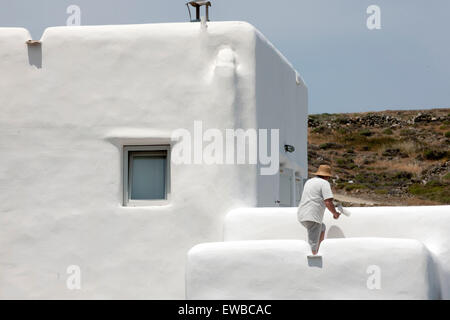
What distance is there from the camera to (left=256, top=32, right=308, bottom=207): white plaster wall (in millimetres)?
12953

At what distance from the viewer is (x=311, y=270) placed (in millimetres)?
10180

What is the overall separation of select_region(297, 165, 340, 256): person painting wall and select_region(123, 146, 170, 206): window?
2.62 meters

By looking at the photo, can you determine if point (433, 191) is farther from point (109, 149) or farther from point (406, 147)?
point (109, 149)

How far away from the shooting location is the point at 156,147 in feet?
41.5

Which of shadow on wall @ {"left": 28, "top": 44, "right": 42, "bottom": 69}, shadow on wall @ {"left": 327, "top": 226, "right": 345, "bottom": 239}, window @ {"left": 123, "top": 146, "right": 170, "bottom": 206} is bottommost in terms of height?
shadow on wall @ {"left": 327, "top": 226, "right": 345, "bottom": 239}

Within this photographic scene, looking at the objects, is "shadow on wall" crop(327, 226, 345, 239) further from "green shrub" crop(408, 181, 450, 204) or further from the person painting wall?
"green shrub" crop(408, 181, 450, 204)

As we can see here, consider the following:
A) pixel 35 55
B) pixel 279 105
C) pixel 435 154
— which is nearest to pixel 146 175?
pixel 35 55

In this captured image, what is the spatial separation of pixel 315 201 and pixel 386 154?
45320mm

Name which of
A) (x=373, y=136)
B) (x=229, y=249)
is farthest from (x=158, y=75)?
(x=373, y=136)

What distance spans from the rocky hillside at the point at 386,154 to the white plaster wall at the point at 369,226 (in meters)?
29.5

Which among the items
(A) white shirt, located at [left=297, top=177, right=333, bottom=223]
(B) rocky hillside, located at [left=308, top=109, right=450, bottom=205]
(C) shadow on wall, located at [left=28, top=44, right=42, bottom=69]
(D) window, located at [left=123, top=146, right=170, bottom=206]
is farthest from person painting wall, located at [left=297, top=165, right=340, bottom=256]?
(B) rocky hillside, located at [left=308, top=109, right=450, bottom=205]

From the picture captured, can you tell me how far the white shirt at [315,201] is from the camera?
10852mm
